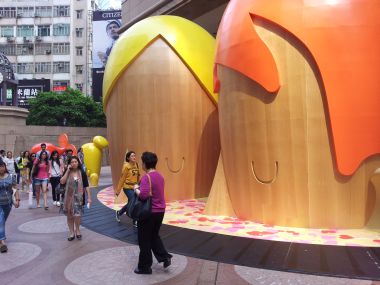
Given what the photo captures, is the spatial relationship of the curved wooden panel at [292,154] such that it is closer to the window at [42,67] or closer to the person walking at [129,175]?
the person walking at [129,175]

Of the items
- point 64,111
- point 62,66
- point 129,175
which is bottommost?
point 129,175

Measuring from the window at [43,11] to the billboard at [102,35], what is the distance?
729 centimetres

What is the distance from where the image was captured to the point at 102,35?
50.4 meters

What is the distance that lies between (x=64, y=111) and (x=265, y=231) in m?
33.2

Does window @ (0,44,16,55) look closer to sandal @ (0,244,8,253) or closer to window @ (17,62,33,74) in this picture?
window @ (17,62,33,74)

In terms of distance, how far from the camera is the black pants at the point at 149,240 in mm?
4648

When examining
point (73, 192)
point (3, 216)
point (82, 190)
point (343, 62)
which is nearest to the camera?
point (3, 216)

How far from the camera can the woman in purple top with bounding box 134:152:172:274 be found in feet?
15.1

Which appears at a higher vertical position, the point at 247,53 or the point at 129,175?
the point at 247,53

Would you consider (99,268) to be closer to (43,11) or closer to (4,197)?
(4,197)

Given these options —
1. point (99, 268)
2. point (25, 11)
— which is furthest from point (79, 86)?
point (99, 268)

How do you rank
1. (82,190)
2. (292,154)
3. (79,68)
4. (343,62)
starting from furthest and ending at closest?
(79,68) → (292,154) → (343,62) → (82,190)

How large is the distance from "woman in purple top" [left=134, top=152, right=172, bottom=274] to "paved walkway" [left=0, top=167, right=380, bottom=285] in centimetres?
17

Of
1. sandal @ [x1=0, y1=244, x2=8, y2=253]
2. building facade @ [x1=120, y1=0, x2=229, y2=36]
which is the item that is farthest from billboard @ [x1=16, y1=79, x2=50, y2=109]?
sandal @ [x1=0, y1=244, x2=8, y2=253]
